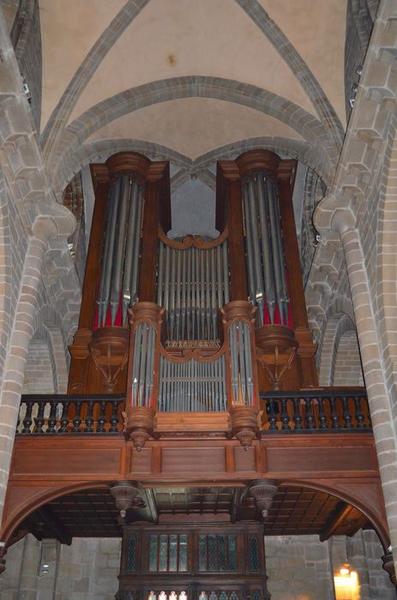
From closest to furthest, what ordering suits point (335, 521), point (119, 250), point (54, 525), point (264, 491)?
point (264, 491) < point (335, 521) < point (54, 525) < point (119, 250)

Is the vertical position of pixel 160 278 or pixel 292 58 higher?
pixel 292 58

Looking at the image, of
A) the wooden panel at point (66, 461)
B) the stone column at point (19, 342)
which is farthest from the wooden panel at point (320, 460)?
the stone column at point (19, 342)

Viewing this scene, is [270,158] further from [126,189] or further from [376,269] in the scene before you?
[376,269]

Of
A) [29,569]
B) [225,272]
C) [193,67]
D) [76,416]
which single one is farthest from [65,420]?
[193,67]

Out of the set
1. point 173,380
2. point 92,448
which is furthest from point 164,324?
point 92,448

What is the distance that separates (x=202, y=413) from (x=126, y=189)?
6.62m

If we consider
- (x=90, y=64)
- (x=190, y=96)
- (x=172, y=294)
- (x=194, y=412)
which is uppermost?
(x=190, y=96)

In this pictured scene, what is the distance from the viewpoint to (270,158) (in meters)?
14.3

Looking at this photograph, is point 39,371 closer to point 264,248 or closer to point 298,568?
point 264,248

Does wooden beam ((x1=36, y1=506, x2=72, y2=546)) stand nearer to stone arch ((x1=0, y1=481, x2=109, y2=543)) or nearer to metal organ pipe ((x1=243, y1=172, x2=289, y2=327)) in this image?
stone arch ((x1=0, y1=481, x2=109, y2=543))

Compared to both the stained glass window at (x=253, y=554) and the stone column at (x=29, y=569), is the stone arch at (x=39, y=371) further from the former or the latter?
the stained glass window at (x=253, y=554)

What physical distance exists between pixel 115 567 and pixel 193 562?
102 inches

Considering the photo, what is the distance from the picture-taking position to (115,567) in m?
13.3

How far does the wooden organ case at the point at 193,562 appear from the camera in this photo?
37.1ft
